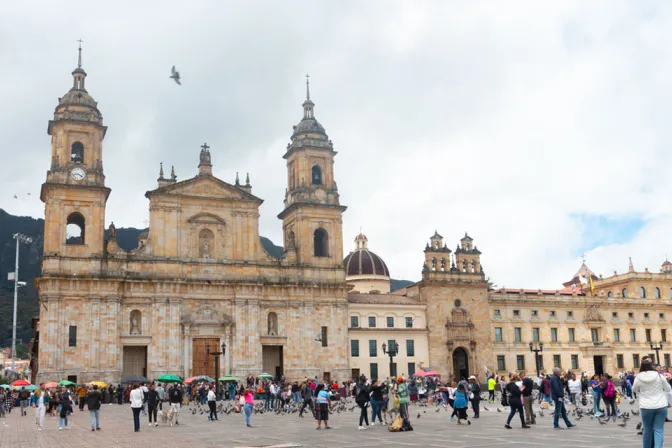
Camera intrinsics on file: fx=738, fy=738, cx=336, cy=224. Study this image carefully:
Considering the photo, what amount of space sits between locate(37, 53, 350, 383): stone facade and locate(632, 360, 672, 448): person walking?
4430 cm

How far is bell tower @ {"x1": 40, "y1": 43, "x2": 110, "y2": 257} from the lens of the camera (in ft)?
171

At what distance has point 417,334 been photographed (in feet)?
206

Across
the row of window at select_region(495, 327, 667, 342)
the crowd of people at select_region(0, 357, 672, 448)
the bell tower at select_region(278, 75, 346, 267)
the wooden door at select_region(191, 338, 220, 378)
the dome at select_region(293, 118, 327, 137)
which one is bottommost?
the crowd of people at select_region(0, 357, 672, 448)

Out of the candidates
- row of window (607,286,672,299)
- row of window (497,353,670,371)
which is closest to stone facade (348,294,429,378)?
row of window (497,353,670,371)

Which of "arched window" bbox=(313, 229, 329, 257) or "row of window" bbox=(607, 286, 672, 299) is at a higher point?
"arched window" bbox=(313, 229, 329, 257)

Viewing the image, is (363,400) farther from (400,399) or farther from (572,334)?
(572,334)

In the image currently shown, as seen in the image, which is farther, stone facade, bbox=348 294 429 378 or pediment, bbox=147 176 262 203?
stone facade, bbox=348 294 429 378

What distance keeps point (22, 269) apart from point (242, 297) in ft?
462

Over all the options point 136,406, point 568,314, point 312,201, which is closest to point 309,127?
point 312,201

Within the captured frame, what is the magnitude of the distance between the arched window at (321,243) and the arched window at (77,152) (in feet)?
62.5

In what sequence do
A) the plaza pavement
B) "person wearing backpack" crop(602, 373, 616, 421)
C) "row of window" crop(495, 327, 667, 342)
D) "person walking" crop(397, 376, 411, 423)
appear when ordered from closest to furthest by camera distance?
1. the plaza pavement
2. "person walking" crop(397, 376, 411, 423)
3. "person wearing backpack" crop(602, 373, 616, 421)
4. "row of window" crop(495, 327, 667, 342)

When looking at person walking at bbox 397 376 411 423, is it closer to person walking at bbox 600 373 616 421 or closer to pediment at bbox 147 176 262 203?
person walking at bbox 600 373 616 421

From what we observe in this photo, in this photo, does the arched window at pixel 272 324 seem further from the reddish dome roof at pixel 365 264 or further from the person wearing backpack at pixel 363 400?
the person wearing backpack at pixel 363 400

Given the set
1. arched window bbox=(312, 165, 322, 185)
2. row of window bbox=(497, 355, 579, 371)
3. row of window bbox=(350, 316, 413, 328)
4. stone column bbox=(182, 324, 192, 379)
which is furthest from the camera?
row of window bbox=(497, 355, 579, 371)
